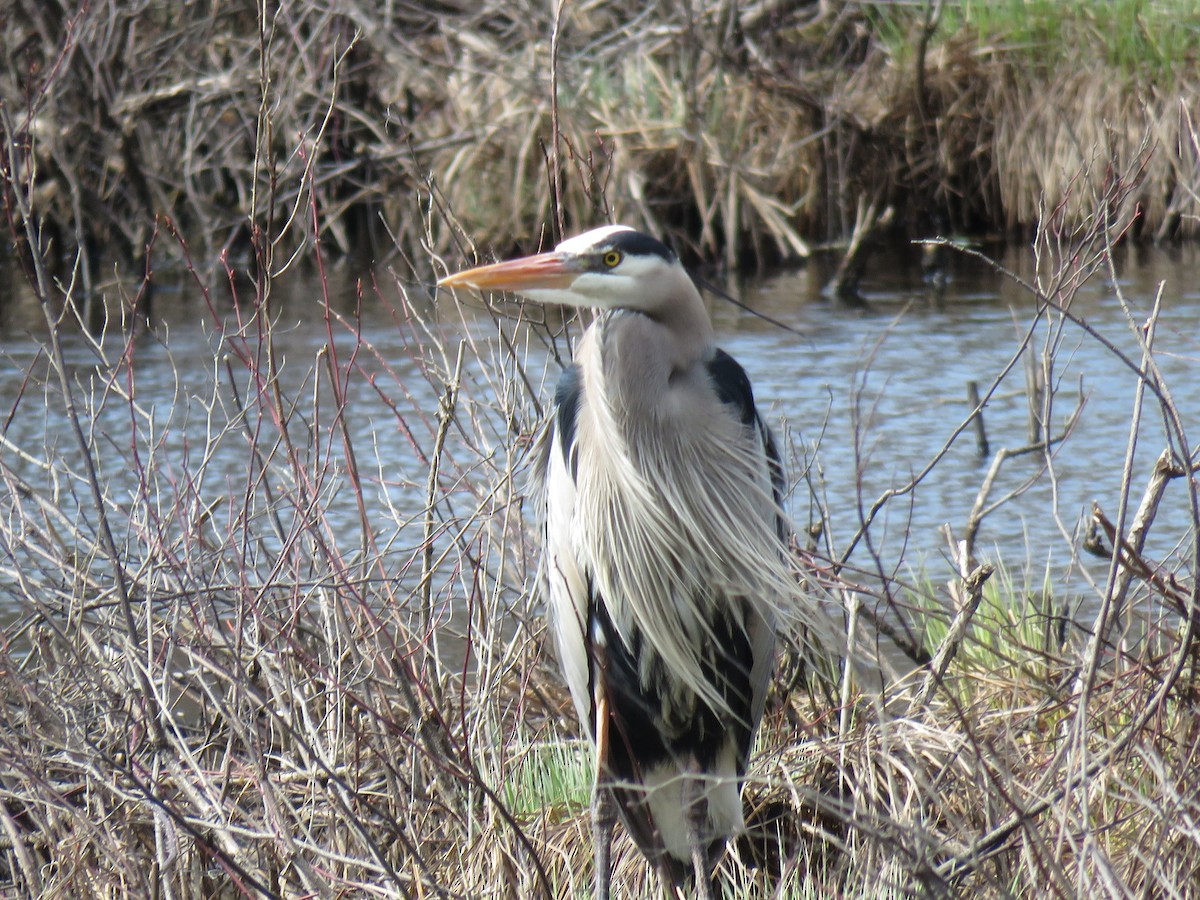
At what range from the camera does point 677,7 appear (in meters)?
12.6

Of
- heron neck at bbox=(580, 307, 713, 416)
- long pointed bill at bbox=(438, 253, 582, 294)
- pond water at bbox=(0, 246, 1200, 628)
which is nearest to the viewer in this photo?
long pointed bill at bbox=(438, 253, 582, 294)

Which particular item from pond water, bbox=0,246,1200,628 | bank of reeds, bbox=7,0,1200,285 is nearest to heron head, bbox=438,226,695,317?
pond water, bbox=0,246,1200,628

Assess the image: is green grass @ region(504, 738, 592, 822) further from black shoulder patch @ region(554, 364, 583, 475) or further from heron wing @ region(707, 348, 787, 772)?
black shoulder patch @ region(554, 364, 583, 475)

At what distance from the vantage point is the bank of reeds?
1220 centimetres

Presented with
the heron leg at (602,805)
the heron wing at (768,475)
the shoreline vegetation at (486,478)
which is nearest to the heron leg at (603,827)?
the heron leg at (602,805)

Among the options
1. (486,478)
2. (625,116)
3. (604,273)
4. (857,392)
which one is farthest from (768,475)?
(625,116)

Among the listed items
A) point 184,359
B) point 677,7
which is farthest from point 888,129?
point 184,359

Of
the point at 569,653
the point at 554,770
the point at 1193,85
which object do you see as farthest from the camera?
the point at 1193,85

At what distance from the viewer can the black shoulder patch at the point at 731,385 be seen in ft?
11.4

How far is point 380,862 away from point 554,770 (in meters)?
1.22

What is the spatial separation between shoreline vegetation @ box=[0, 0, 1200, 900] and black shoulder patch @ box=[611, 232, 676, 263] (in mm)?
367

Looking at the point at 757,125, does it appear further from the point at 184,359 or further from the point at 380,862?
the point at 380,862

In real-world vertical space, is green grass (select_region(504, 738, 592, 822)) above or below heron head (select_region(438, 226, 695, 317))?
below

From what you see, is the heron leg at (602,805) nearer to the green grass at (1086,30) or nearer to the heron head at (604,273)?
the heron head at (604,273)
